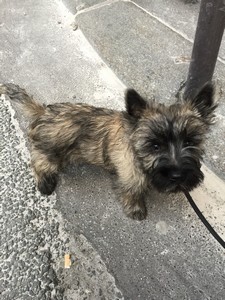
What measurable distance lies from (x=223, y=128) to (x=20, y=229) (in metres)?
2.31

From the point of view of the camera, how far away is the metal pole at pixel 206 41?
10.1ft

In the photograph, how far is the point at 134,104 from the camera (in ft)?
8.70

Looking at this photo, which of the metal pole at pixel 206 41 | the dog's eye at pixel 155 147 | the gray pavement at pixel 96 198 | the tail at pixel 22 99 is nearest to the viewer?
the dog's eye at pixel 155 147

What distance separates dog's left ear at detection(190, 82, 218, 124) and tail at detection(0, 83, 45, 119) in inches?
60.1

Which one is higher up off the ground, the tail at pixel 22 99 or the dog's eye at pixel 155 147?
the dog's eye at pixel 155 147

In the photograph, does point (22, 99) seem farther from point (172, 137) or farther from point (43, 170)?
point (172, 137)

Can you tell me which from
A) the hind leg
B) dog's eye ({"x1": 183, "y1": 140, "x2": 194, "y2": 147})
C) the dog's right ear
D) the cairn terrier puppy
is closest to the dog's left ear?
the cairn terrier puppy

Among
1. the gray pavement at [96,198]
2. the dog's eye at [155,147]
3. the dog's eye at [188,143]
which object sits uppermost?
the dog's eye at [188,143]

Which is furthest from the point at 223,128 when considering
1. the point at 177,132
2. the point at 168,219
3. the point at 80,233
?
the point at 80,233

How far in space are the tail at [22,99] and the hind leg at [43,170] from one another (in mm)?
384

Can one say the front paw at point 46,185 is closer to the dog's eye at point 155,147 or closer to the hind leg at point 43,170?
the hind leg at point 43,170

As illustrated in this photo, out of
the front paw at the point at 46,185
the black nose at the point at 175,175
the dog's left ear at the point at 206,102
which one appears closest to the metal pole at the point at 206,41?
the dog's left ear at the point at 206,102

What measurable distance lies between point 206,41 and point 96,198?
1846 mm

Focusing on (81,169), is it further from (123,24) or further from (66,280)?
(123,24)
